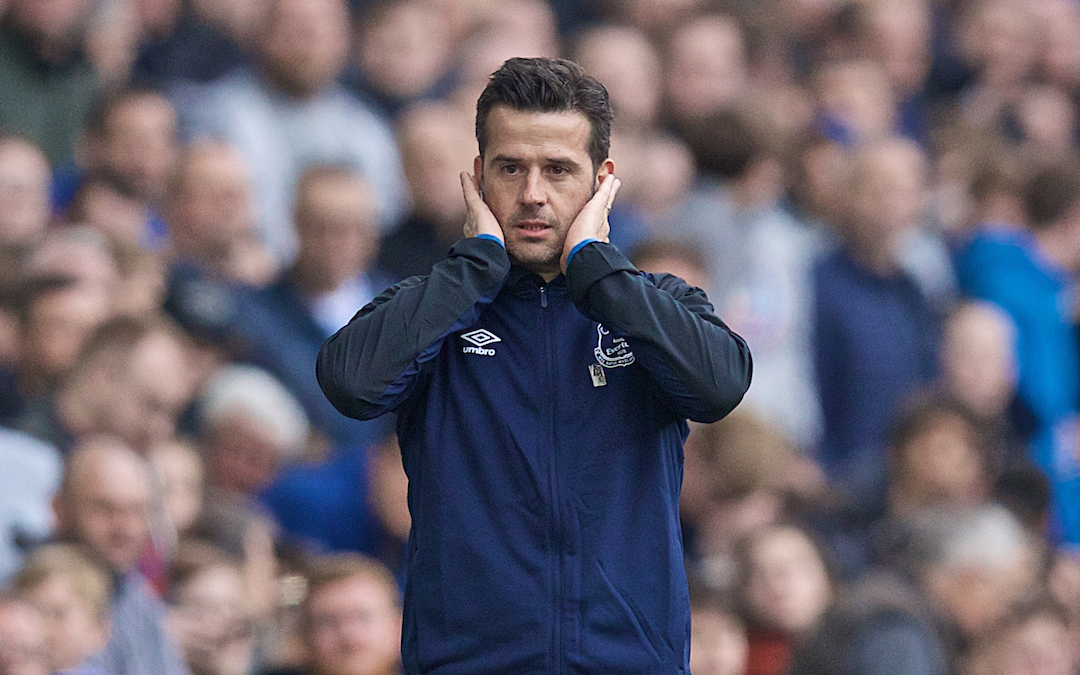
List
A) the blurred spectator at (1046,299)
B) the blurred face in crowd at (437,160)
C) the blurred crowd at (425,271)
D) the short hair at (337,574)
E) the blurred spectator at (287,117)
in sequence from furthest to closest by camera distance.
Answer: the blurred spectator at (1046,299) < the blurred spectator at (287,117) < the blurred face in crowd at (437,160) < the blurred crowd at (425,271) < the short hair at (337,574)

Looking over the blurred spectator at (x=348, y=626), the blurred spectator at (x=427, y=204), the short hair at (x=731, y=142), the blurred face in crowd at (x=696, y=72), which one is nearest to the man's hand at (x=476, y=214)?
the blurred spectator at (x=348, y=626)

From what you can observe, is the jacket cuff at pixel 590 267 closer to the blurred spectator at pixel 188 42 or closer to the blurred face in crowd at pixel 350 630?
the blurred face in crowd at pixel 350 630

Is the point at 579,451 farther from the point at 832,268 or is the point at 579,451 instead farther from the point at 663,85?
the point at 663,85

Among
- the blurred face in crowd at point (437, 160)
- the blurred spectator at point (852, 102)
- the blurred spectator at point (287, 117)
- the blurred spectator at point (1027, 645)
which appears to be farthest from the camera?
the blurred spectator at point (852, 102)

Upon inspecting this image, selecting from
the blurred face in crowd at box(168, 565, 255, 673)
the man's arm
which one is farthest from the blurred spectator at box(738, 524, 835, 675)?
the man's arm

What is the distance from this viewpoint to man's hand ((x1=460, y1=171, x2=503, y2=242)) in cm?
412

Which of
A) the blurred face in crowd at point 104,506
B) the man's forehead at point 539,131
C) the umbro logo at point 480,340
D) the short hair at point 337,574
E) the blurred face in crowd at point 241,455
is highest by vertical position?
the man's forehead at point 539,131

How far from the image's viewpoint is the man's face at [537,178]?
13.4ft

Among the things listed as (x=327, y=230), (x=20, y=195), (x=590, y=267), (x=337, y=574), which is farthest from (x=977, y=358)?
(x=590, y=267)

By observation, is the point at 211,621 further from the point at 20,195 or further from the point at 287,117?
the point at 287,117

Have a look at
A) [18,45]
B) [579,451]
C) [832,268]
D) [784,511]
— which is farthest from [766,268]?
[579,451]

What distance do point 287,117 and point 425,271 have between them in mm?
1379

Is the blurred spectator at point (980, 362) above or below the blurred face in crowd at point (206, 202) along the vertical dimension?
below

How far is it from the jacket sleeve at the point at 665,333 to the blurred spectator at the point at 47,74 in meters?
5.69
